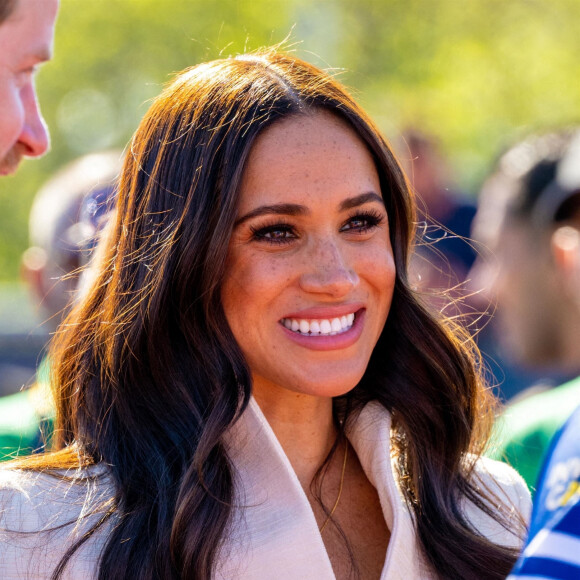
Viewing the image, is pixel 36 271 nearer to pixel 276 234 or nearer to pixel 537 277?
pixel 276 234

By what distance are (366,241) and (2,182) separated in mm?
12995

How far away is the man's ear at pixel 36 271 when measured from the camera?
4070mm

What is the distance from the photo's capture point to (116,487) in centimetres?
256

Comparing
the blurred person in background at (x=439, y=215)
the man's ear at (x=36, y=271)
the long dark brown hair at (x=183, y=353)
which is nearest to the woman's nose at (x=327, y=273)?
the long dark brown hair at (x=183, y=353)

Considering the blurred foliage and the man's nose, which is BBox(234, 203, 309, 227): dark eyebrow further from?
the blurred foliage

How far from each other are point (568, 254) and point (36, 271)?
2.00 m

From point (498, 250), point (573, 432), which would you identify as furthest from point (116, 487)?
point (498, 250)

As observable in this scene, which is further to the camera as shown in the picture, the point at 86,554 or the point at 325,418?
the point at 325,418

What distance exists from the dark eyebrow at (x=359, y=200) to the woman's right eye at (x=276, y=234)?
15 centimetres

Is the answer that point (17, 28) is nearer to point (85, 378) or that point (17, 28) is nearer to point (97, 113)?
point (85, 378)

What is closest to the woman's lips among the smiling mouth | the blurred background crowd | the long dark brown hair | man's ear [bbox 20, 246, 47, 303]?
the smiling mouth

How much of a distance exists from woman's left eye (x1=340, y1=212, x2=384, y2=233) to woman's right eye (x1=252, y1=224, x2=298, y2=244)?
15 centimetres

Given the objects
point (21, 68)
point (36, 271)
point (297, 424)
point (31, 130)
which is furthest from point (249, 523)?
point (36, 271)

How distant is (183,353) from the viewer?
2.76m
